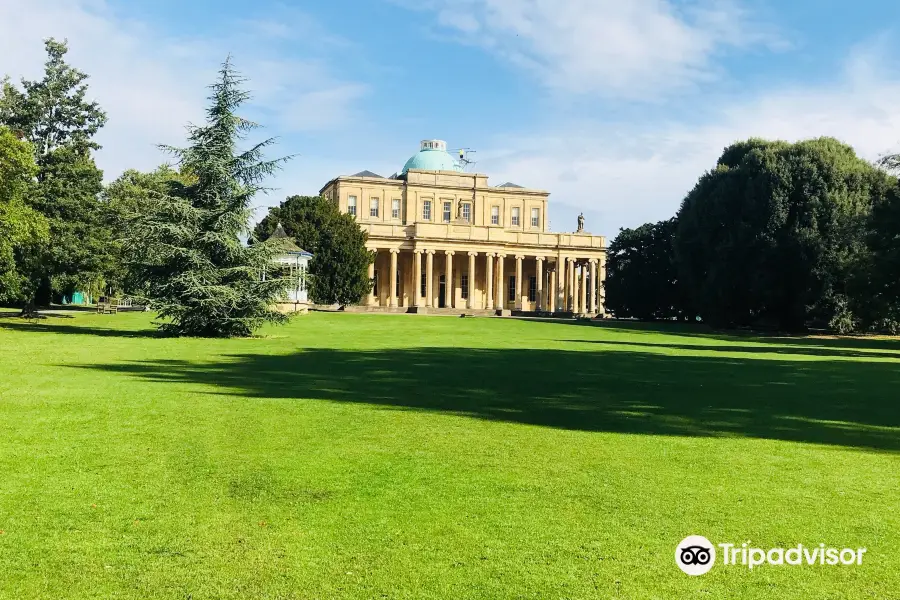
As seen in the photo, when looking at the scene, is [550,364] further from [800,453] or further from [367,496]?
[367,496]

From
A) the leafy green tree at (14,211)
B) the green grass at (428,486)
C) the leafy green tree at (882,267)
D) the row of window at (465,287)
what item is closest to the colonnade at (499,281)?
the row of window at (465,287)

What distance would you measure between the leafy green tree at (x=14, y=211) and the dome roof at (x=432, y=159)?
6132 cm

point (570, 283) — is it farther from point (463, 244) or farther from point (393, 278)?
point (393, 278)

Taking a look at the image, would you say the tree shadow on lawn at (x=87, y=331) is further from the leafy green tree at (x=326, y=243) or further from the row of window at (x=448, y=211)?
the row of window at (x=448, y=211)

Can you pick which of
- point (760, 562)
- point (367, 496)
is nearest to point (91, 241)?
point (367, 496)

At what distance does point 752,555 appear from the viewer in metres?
5.73

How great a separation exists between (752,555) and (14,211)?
34799 mm

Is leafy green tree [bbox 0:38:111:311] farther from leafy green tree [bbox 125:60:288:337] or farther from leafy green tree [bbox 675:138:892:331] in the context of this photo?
leafy green tree [bbox 675:138:892:331]

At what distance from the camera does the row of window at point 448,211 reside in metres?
91.2

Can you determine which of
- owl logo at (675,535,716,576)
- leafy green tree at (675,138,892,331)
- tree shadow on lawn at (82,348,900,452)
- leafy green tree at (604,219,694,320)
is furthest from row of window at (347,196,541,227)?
owl logo at (675,535,716,576)

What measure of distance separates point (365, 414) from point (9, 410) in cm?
508

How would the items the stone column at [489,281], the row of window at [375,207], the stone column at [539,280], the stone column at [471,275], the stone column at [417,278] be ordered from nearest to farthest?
the stone column at [417,278], the stone column at [471,275], the stone column at [489,281], the stone column at [539,280], the row of window at [375,207]

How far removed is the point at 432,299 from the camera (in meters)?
88.7

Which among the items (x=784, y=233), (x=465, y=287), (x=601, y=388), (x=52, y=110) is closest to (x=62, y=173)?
(x=52, y=110)
